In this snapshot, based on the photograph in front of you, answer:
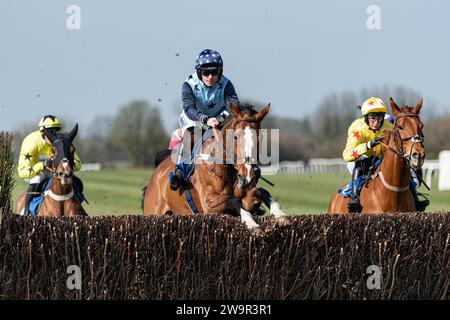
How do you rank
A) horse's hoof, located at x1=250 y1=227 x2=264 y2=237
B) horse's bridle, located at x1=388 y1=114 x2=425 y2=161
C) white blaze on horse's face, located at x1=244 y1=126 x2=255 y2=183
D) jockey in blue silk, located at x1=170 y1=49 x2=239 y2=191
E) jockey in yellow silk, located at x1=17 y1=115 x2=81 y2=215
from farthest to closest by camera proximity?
jockey in yellow silk, located at x1=17 y1=115 x2=81 y2=215, horse's bridle, located at x1=388 y1=114 x2=425 y2=161, jockey in blue silk, located at x1=170 y1=49 x2=239 y2=191, white blaze on horse's face, located at x1=244 y1=126 x2=255 y2=183, horse's hoof, located at x1=250 y1=227 x2=264 y2=237

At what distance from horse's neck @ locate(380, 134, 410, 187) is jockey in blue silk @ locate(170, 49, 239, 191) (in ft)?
6.15

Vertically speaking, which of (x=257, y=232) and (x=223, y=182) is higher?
(x=223, y=182)

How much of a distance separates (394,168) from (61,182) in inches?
146

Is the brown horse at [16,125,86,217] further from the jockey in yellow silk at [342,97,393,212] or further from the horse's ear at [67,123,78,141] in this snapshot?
the jockey in yellow silk at [342,97,393,212]

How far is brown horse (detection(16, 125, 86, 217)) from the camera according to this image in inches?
439

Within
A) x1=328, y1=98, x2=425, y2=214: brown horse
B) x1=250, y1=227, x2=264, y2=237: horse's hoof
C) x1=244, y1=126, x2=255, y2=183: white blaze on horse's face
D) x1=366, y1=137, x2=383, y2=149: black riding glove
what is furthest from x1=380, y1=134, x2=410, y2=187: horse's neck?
x1=250, y1=227, x2=264, y2=237: horse's hoof

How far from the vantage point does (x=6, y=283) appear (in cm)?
756

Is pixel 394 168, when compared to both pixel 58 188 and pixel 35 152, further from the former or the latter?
pixel 35 152

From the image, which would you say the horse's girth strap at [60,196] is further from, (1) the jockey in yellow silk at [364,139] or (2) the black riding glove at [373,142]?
Answer: (2) the black riding glove at [373,142]

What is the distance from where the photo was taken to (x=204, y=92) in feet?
33.2

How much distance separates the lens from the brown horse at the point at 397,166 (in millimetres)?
10312

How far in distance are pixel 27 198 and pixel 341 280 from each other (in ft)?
18.0

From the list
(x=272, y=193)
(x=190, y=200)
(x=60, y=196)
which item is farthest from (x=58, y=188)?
(x=272, y=193)

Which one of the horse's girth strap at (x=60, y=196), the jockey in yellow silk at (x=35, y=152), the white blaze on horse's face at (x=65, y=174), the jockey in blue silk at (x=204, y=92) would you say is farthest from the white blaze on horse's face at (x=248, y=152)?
the jockey in yellow silk at (x=35, y=152)
